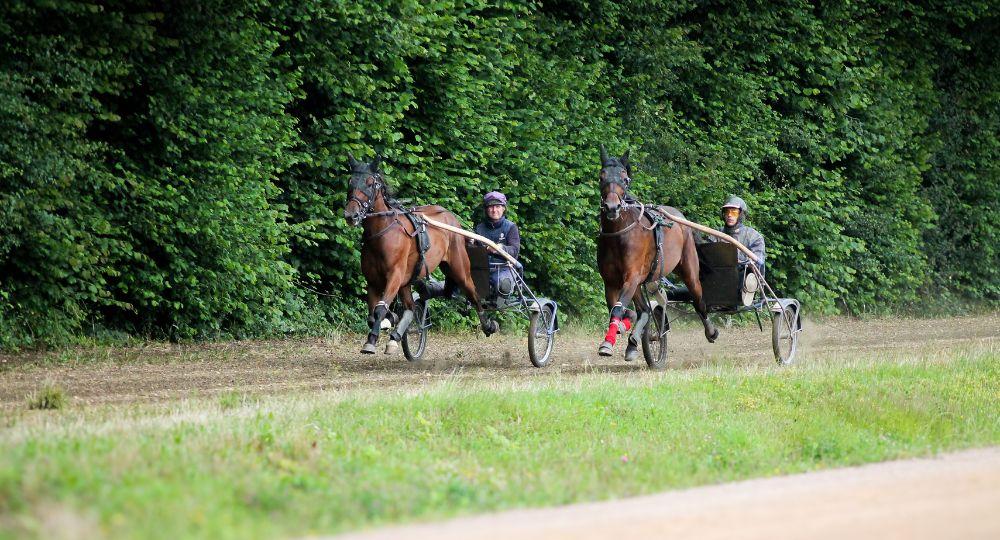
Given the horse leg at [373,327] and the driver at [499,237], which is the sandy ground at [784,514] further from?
the driver at [499,237]

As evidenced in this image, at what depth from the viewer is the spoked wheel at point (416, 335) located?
1392 centimetres

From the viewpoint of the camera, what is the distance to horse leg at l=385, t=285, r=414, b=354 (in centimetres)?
1280

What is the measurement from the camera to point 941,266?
88.6ft

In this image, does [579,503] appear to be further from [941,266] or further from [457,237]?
[941,266]

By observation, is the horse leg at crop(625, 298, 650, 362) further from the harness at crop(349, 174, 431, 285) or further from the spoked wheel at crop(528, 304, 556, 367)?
the harness at crop(349, 174, 431, 285)

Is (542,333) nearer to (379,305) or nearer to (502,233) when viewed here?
(502,233)

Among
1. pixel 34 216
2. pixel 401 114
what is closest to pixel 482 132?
pixel 401 114

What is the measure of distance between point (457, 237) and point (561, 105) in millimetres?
6217

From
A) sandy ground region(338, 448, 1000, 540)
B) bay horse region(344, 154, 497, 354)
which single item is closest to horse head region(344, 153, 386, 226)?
bay horse region(344, 154, 497, 354)

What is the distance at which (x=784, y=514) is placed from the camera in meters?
5.81

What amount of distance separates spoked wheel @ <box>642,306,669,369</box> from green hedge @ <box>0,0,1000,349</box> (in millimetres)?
4710

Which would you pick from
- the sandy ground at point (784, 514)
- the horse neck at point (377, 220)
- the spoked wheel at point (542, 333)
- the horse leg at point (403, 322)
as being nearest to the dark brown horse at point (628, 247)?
the spoked wheel at point (542, 333)

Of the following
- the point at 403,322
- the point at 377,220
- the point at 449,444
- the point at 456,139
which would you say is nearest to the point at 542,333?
the point at 403,322

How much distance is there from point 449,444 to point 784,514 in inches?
113
